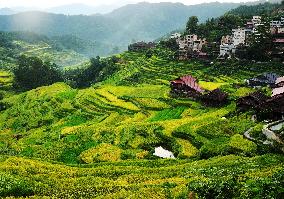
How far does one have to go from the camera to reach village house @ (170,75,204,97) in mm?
50594

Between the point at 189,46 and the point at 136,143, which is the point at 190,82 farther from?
the point at 189,46

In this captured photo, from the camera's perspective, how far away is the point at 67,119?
163ft

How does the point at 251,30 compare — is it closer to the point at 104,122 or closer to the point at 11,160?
the point at 104,122

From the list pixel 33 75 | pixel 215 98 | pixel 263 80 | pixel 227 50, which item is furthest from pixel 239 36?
pixel 33 75

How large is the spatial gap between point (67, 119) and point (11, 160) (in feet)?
68.7

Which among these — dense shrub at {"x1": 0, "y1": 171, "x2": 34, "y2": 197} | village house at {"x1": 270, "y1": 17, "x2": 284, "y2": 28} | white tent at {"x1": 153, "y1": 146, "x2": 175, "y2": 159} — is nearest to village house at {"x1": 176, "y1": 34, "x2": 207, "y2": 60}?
village house at {"x1": 270, "y1": 17, "x2": 284, "y2": 28}

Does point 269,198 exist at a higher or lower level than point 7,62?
higher

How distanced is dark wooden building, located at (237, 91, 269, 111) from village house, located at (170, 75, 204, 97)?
28.8 ft

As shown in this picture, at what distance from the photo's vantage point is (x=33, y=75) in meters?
87.0

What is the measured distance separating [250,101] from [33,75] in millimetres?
55772

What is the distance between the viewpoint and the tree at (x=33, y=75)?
85312 mm

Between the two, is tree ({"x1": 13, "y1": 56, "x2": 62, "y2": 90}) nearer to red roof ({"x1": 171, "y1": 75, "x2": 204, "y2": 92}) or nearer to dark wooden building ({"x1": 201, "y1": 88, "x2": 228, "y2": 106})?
red roof ({"x1": 171, "y1": 75, "x2": 204, "y2": 92})

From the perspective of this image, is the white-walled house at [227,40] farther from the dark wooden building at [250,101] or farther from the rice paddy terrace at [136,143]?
the dark wooden building at [250,101]

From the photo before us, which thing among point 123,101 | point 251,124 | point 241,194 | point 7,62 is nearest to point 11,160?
point 241,194
